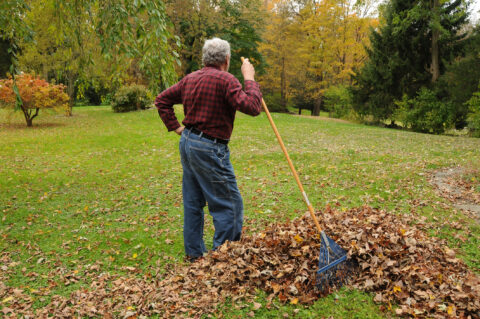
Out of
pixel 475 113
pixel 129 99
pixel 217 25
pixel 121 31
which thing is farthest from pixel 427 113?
pixel 129 99

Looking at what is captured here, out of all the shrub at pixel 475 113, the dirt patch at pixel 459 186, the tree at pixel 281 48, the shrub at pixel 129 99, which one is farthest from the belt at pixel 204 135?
the tree at pixel 281 48

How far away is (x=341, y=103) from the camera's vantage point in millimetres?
22875

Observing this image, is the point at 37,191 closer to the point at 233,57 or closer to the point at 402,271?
the point at 402,271

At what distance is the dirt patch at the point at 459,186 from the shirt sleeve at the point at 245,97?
3.67m

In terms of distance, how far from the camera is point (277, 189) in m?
6.07

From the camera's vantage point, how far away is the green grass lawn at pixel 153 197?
3.63 metres

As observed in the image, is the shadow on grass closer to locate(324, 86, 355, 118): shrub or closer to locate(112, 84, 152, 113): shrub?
locate(112, 84, 152, 113): shrub

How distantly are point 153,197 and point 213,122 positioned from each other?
3.41 metres

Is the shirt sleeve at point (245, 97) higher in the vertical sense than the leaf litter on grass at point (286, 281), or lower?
higher

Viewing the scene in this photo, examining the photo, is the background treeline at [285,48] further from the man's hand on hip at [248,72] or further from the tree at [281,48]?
the man's hand on hip at [248,72]

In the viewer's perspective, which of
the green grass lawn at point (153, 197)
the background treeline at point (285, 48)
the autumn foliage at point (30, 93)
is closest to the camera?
the green grass lawn at point (153, 197)

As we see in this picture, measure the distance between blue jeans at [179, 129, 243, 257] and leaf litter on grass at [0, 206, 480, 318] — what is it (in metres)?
0.21

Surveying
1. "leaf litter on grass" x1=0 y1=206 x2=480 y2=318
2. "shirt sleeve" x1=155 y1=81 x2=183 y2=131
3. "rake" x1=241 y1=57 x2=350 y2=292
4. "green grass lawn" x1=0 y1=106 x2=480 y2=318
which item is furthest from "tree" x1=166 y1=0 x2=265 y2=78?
"rake" x1=241 y1=57 x2=350 y2=292

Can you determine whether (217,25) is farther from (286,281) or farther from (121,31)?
(286,281)
